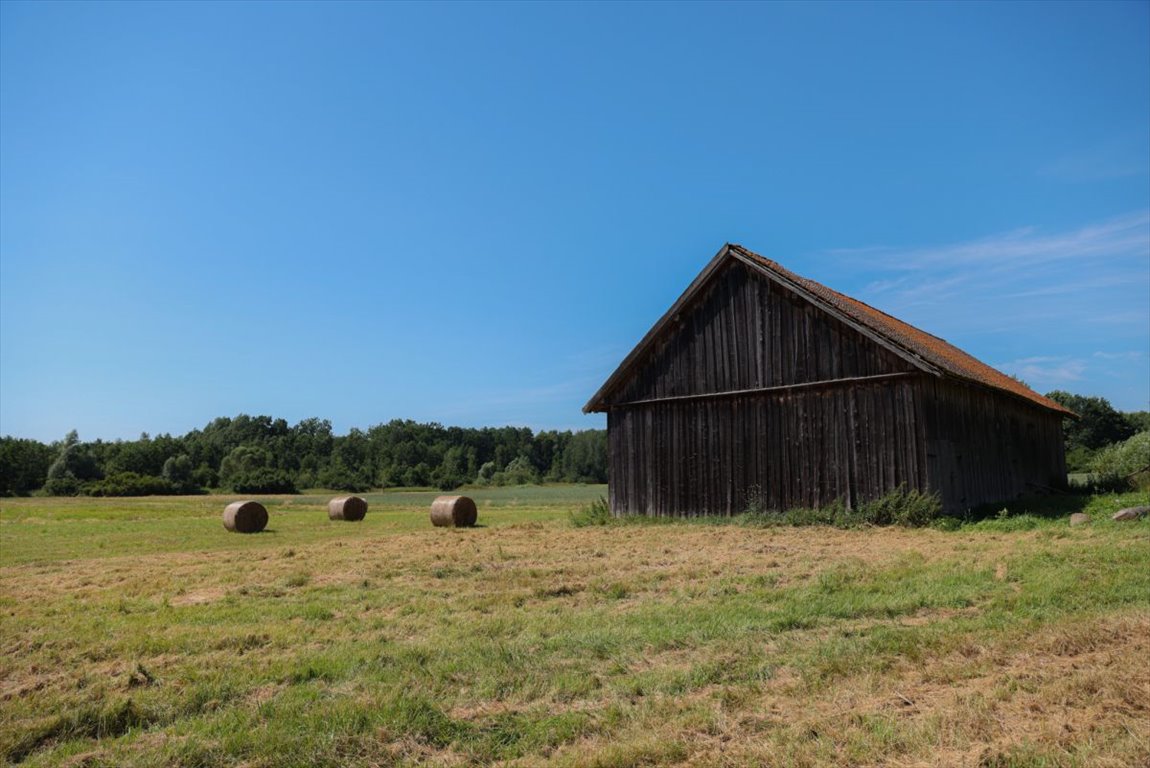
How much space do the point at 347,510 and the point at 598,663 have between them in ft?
92.8

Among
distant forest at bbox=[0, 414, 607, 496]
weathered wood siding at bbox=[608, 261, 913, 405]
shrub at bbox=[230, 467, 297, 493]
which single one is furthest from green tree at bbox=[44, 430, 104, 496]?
weathered wood siding at bbox=[608, 261, 913, 405]

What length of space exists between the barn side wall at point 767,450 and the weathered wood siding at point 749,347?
50cm

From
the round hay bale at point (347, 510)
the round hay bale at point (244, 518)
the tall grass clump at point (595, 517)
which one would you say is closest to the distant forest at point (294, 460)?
the round hay bale at point (347, 510)

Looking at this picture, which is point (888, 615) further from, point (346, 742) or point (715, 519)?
point (715, 519)

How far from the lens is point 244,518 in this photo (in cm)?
2634

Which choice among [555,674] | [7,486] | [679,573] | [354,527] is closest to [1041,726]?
[555,674]

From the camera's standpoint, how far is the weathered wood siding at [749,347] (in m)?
20.0

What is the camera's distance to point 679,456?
2317 centimetres

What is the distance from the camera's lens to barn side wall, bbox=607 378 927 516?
63.2ft

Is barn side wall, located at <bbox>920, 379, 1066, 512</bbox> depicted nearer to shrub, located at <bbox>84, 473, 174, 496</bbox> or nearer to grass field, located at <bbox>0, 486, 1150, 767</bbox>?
grass field, located at <bbox>0, 486, 1150, 767</bbox>

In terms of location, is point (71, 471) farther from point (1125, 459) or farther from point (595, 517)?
point (1125, 459)

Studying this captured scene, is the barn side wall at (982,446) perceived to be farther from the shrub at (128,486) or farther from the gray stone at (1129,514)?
the shrub at (128,486)

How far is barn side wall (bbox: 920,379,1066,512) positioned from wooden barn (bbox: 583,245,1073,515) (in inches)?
3.1

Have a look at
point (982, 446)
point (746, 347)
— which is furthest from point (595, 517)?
point (982, 446)
